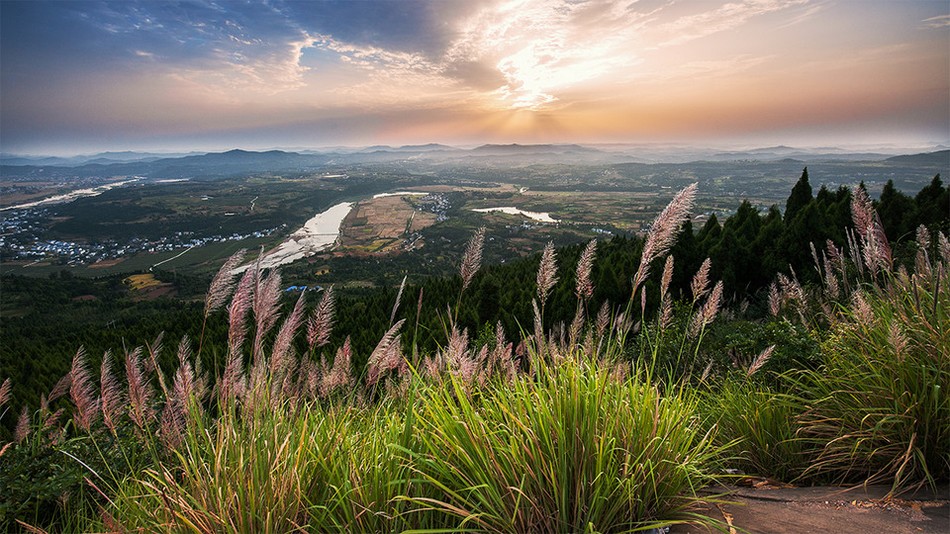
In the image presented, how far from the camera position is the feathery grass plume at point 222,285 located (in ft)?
7.85

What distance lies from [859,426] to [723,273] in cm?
1806

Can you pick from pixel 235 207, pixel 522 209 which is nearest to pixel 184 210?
pixel 235 207

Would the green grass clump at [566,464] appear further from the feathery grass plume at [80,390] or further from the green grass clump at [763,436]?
the feathery grass plume at [80,390]

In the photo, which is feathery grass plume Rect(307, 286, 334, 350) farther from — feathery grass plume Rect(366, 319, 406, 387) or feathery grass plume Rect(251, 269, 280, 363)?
feathery grass plume Rect(366, 319, 406, 387)

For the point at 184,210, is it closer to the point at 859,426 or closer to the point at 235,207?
the point at 235,207

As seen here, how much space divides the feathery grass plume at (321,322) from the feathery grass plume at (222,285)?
0.54 metres

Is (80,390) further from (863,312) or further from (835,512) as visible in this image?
(863,312)

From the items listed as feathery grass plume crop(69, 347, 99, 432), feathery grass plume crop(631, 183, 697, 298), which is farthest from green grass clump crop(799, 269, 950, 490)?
feathery grass plume crop(69, 347, 99, 432)

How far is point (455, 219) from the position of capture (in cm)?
11412

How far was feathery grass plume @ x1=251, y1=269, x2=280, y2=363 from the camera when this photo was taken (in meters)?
2.40

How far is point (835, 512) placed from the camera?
2.16 metres

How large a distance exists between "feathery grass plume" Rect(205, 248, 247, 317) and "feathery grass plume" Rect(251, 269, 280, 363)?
0.18m

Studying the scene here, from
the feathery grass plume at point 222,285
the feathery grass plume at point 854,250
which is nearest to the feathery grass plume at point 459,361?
the feathery grass plume at point 222,285

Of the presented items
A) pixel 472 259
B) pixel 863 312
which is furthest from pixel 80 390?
pixel 863 312
